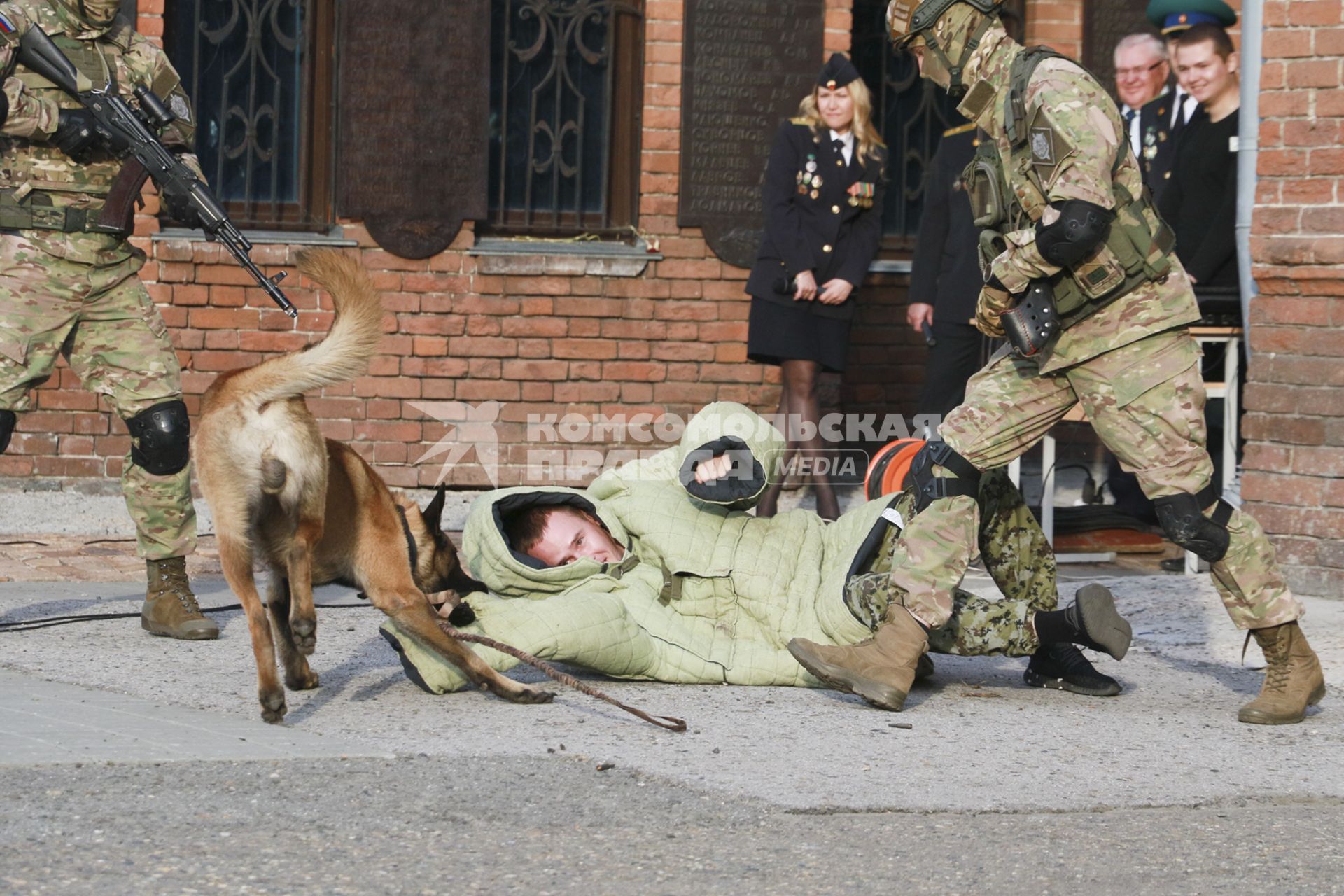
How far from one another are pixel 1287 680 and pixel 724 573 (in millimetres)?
1506

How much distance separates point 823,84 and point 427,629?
4.19m

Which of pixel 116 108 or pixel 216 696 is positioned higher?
pixel 116 108

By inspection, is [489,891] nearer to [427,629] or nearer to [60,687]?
[427,629]

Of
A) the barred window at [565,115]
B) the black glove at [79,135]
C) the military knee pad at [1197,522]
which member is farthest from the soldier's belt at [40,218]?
the barred window at [565,115]

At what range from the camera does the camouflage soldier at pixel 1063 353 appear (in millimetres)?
4438

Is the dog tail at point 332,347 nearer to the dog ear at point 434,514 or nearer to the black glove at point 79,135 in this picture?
the dog ear at point 434,514

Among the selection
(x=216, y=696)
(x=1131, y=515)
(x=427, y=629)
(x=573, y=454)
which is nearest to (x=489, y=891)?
(x=427, y=629)

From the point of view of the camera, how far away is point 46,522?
767cm

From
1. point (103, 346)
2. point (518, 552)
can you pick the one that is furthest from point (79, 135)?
point (518, 552)

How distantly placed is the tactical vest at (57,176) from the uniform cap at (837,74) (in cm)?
338

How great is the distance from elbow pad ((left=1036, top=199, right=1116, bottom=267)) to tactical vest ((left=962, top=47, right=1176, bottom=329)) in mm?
71

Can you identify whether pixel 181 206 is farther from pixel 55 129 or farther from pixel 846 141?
pixel 846 141

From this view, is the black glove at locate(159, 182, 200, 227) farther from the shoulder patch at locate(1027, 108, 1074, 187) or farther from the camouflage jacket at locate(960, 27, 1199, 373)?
the shoulder patch at locate(1027, 108, 1074, 187)

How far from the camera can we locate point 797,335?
25.7 ft
